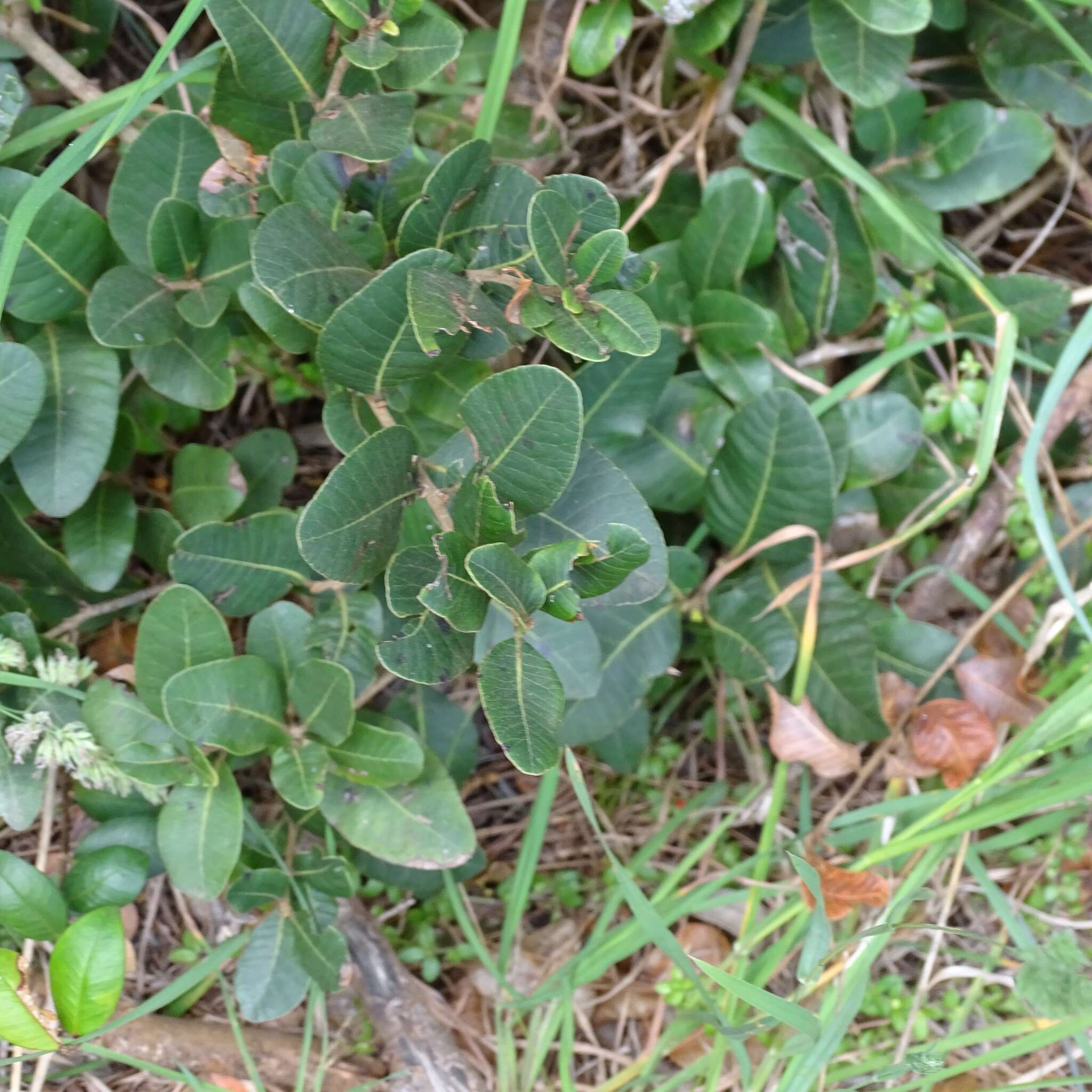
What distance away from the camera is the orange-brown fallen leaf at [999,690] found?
133 cm

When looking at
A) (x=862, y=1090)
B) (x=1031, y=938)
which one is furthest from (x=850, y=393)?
(x=862, y=1090)

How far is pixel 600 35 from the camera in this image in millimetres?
1204

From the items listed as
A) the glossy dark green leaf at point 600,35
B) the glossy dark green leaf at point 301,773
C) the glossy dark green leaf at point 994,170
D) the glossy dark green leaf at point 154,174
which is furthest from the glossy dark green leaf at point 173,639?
the glossy dark green leaf at point 994,170

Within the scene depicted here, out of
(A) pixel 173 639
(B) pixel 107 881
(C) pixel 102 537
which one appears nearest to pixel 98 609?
(C) pixel 102 537

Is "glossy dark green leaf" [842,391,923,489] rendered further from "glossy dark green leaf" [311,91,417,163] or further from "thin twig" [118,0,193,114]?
"thin twig" [118,0,193,114]

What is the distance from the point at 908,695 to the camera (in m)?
1.36

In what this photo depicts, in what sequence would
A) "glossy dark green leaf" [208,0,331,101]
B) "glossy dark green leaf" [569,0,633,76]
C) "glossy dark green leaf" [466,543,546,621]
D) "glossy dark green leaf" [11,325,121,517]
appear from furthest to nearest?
1. "glossy dark green leaf" [569,0,633,76]
2. "glossy dark green leaf" [11,325,121,517]
3. "glossy dark green leaf" [208,0,331,101]
4. "glossy dark green leaf" [466,543,546,621]

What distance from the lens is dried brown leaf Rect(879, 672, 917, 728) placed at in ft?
4.43

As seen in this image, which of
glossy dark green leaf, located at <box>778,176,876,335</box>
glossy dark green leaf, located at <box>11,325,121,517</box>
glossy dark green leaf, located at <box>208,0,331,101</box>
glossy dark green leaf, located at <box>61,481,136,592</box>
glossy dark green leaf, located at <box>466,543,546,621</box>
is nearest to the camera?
glossy dark green leaf, located at <box>466,543,546,621</box>

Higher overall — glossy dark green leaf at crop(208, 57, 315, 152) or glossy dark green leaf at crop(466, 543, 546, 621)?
glossy dark green leaf at crop(208, 57, 315, 152)

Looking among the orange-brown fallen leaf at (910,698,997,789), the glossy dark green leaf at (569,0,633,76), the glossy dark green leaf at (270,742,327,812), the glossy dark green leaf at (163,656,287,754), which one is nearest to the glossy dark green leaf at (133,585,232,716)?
the glossy dark green leaf at (163,656,287,754)

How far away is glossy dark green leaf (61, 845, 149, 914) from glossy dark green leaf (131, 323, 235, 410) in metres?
0.54

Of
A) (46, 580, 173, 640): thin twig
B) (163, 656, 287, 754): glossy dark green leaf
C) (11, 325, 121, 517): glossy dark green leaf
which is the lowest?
(46, 580, 173, 640): thin twig

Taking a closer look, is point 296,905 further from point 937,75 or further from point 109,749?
point 937,75
